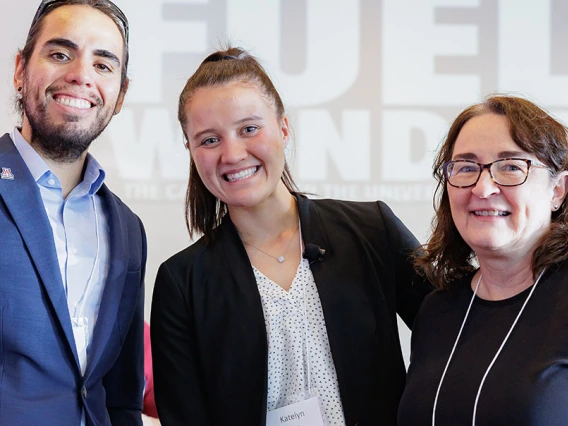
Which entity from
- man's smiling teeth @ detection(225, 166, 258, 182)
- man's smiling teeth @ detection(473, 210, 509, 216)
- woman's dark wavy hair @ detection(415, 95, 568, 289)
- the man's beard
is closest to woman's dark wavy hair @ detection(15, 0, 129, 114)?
the man's beard

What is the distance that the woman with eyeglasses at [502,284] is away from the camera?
1787 millimetres

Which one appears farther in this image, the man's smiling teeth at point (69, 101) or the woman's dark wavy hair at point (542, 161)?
the man's smiling teeth at point (69, 101)

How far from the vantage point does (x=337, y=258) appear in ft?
7.75

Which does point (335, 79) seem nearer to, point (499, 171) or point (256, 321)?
point (256, 321)

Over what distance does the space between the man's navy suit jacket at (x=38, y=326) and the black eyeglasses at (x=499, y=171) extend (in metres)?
1.05

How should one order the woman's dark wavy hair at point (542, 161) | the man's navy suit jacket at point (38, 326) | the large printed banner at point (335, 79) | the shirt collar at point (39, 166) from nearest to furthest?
1. the woman's dark wavy hair at point (542, 161)
2. the man's navy suit jacket at point (38, 326)
3. the shirt collar at point (39, 166)
4. the large printed banner at point (335, 79)

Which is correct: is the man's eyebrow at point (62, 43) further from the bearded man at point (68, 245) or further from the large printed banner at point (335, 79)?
the large printed banner at point (335, 79)

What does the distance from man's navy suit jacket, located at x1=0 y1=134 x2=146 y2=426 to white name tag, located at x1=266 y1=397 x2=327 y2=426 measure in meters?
0.50

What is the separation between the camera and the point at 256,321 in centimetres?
225

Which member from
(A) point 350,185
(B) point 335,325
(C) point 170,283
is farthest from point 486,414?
(A) point 350,185

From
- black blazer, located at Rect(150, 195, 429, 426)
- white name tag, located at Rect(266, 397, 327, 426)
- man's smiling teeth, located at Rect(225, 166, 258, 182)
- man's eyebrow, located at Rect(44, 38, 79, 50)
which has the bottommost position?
white name tag, located at Rect(266, 397, 327, 426)

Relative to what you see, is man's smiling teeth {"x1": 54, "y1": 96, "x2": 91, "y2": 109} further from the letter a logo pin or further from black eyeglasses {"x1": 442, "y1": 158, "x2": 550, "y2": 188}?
black eyeglasses {"x1": 442, "y1": 158, "x2": 550, "y2": 188}

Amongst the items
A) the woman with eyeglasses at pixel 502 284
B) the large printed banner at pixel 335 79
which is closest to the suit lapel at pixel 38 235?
the woman with eyeglasses at pixel 502 284

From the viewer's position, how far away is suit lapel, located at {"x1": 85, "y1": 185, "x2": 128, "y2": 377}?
7.52ft
